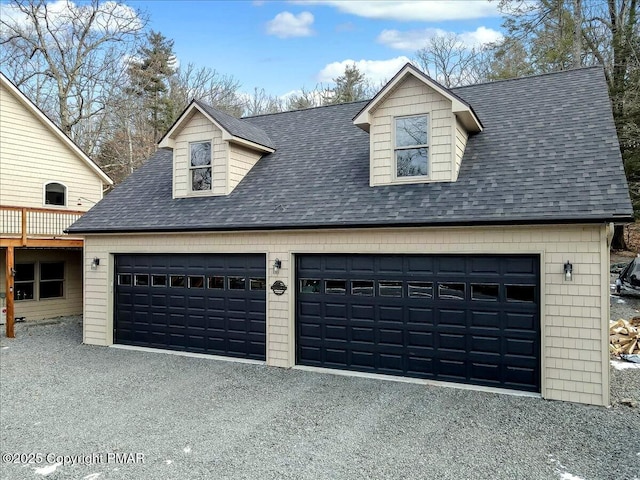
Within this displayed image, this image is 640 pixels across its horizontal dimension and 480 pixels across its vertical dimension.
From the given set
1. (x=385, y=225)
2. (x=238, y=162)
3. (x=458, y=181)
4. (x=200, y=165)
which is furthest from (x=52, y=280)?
(x=458, y=181)

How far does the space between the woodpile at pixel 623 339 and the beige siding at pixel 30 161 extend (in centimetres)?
1675

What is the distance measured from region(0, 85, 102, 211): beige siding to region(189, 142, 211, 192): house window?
23.5ft

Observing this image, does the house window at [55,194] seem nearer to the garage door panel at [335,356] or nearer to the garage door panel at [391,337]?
the garage door panel at [335,356]

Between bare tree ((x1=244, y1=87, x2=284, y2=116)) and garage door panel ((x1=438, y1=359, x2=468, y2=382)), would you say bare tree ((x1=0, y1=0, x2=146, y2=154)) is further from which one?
garage door panel ((x1=438, y1=359, x2=468, y2=382))

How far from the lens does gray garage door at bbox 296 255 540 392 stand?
23.8 ft

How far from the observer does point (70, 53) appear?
23.4 metres

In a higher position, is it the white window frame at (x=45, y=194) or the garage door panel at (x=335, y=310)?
the white window frame at (x=45, y=194)

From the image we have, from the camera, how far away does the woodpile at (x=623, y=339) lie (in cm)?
920

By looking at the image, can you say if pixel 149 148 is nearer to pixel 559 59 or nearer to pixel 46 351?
pixel 46 351

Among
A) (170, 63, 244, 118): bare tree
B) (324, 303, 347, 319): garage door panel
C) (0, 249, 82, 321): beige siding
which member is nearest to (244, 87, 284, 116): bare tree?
(170, 63, 244, 118): bare tree

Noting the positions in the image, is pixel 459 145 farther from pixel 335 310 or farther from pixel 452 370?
pixel 452 370

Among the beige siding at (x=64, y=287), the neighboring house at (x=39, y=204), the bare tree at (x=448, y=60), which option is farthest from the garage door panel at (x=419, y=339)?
the bare tree at (x=448, y=60)

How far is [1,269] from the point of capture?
45.8ft

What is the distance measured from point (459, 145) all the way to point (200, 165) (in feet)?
20.0
